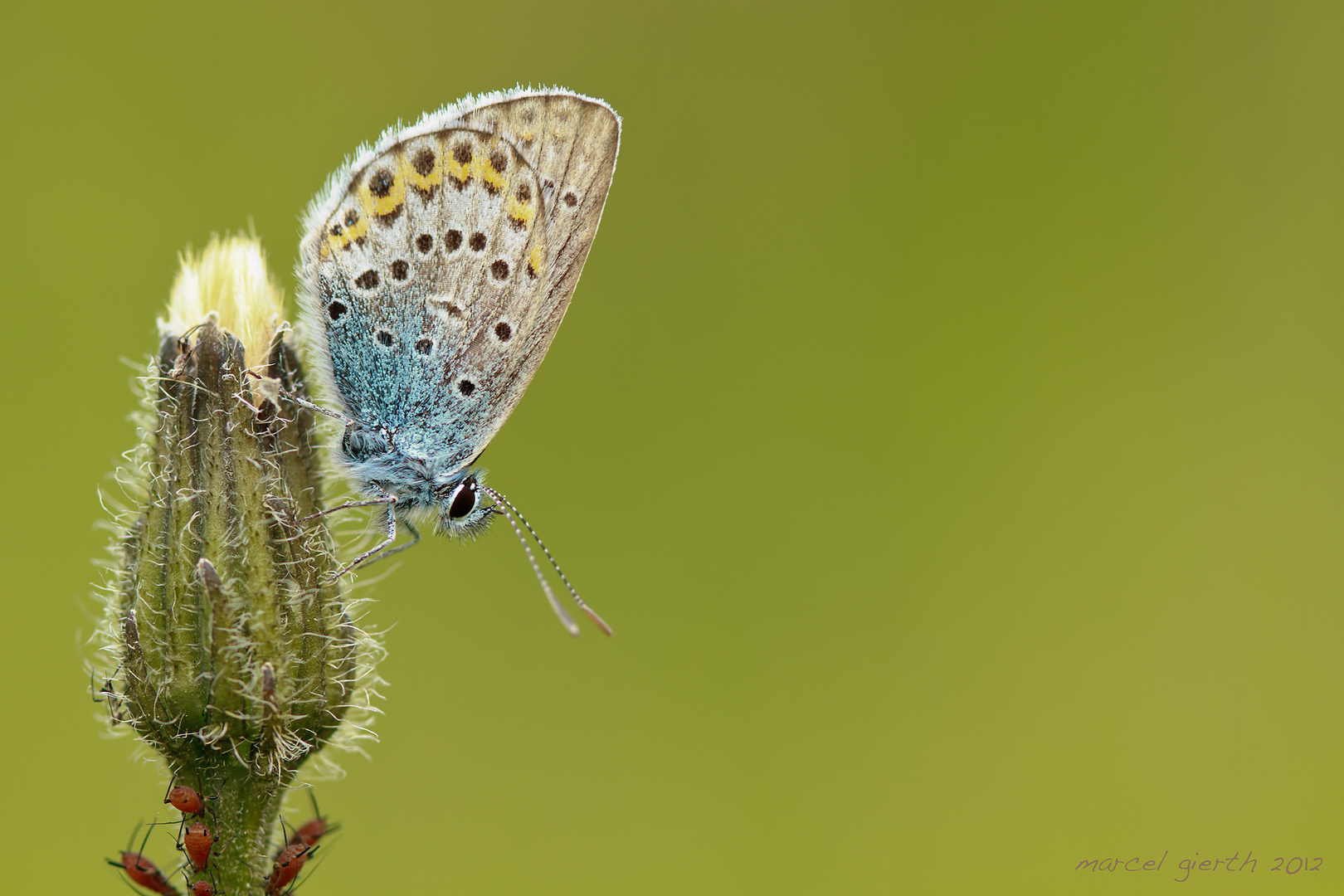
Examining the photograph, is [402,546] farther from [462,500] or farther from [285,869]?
[285,869]

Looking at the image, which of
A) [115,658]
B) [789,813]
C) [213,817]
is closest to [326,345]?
[115,658]

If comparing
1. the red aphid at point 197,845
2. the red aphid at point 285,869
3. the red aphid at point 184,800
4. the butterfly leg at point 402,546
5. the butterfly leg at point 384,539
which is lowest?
the red aphid at point 285,869

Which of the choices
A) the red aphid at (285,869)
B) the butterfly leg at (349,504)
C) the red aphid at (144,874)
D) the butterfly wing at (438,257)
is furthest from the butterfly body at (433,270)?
the red aphid at (144,874)

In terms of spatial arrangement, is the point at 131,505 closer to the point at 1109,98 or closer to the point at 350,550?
the point at 350,550

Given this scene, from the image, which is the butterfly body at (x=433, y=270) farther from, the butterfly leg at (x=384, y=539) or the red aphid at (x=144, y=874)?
the red aphid at (x=144, y=874)

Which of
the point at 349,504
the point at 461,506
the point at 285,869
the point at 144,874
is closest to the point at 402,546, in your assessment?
the point at 461,506
